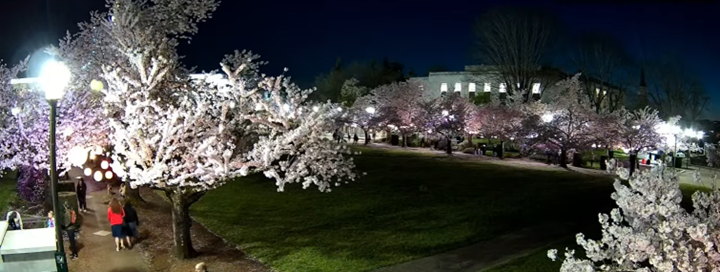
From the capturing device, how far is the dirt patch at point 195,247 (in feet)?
39.9

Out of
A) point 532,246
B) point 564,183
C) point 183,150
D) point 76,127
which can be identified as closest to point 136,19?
point 183,150

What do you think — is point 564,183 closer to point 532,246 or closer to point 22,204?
point 532,246

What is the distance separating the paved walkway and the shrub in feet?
48.8

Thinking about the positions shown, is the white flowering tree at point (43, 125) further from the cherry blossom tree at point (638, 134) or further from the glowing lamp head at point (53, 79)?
the cherry blossom tree at point (638, 134)

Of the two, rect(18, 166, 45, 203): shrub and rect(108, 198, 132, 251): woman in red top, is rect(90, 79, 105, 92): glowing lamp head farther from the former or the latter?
rect(18, 166, 45, 203): shrub

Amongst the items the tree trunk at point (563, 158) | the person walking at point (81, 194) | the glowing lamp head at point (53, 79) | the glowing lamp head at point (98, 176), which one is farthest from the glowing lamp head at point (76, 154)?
the tree trunk at point (563, 158)

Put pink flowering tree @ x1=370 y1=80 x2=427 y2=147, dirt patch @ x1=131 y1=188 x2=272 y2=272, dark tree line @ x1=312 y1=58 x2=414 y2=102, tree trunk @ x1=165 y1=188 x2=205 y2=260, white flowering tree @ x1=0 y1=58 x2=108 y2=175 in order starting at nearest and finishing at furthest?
dirt patch @ x1=131 y1=188 x2=272 y2=272 < tree trunk @ x1=165 y1=188 x2=205 y2=260 < white flowering tree @ x1=0 y1=58 x2=108 y2=175 < pink flowering tree @ x1=370 y1=80 x2=427 y2=147 < dark tree line @ x1=312 y1=58 x2=414 y2=102

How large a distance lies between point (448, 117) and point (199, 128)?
111ft

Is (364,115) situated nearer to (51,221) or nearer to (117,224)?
(117,224)

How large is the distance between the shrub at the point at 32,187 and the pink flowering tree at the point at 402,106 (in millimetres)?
32639

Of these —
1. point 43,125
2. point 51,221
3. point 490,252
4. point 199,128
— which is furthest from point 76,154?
point 490,252

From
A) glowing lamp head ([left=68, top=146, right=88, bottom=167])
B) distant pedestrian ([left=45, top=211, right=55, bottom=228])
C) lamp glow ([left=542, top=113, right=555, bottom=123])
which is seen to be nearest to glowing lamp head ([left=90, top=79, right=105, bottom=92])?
glowing lamp head ([left=68, top=146, right=88, bottom=167])

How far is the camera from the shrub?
19312 millimetres

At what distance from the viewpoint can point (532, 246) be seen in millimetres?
13961
